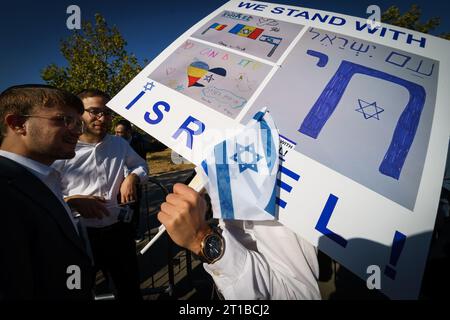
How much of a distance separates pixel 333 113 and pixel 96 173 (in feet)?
6.97

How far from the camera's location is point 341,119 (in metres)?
0.91

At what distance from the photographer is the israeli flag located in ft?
2.92

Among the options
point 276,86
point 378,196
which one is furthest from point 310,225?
point 276,86

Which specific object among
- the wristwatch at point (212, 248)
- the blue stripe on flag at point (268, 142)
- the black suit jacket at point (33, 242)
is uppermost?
the blue stripe on flag at point (268, 142)

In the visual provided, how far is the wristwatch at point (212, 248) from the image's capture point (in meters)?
0.95

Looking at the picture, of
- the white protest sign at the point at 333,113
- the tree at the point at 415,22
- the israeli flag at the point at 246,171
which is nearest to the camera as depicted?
the white protest sign at the point at 333,113

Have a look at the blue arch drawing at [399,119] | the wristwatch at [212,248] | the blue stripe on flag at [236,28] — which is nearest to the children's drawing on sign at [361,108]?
the blue arch drawing at [399,119]

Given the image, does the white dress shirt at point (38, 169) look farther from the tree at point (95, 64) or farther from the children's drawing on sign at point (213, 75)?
the tree at point (95, 64)

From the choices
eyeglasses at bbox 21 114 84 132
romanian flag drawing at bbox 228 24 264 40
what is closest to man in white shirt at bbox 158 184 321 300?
romanian flag drawing at bbox 228 24 264 40

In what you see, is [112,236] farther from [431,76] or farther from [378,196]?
[431,76]

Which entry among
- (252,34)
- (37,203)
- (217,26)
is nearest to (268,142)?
(252,34)

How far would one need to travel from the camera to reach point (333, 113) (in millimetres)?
913

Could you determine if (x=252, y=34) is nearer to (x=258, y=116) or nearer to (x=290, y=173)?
(x=258, y=116)

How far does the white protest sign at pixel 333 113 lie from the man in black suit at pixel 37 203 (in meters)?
0.66
